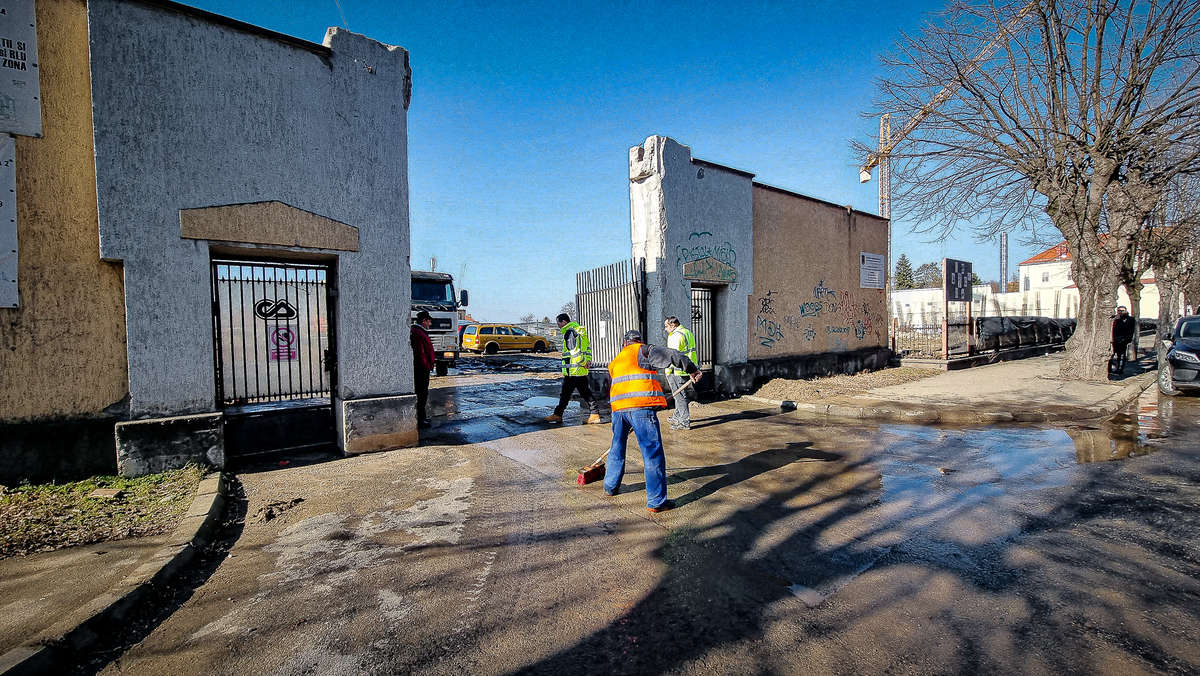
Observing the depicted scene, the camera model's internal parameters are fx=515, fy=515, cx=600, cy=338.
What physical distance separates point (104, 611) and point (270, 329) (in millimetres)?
4752

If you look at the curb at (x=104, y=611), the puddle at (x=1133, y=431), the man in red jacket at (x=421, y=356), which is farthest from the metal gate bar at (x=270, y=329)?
the puddle at (x=1133, y=431)

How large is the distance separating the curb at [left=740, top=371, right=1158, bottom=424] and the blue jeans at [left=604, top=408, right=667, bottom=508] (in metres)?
5.85

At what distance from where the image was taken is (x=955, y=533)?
3.99m

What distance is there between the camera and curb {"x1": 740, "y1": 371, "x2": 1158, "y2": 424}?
869 centimetres

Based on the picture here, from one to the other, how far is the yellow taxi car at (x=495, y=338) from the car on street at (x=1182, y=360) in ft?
75.6

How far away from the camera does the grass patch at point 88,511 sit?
3939mm

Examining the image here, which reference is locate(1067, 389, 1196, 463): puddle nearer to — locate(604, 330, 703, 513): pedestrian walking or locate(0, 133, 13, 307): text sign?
locate(604, 330, 703, 513): pedestrian walking

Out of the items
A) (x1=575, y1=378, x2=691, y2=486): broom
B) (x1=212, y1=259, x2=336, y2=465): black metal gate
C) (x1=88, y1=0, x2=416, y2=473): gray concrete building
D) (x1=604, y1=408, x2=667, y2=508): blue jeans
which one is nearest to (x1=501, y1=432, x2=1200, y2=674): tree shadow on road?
(x1=604, y1=408, x2=667, y2=508): blue jeans

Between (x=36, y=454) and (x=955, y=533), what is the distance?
8.34 meters

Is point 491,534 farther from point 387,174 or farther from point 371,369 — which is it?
point 387,174

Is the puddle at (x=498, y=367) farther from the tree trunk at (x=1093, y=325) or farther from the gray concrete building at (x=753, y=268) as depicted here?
the tree trunk at (x=1093, y=325)

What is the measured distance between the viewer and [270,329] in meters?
7.00

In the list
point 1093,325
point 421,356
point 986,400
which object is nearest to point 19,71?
point 421,356

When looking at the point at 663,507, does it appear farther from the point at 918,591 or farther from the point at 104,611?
the point at 104,611
